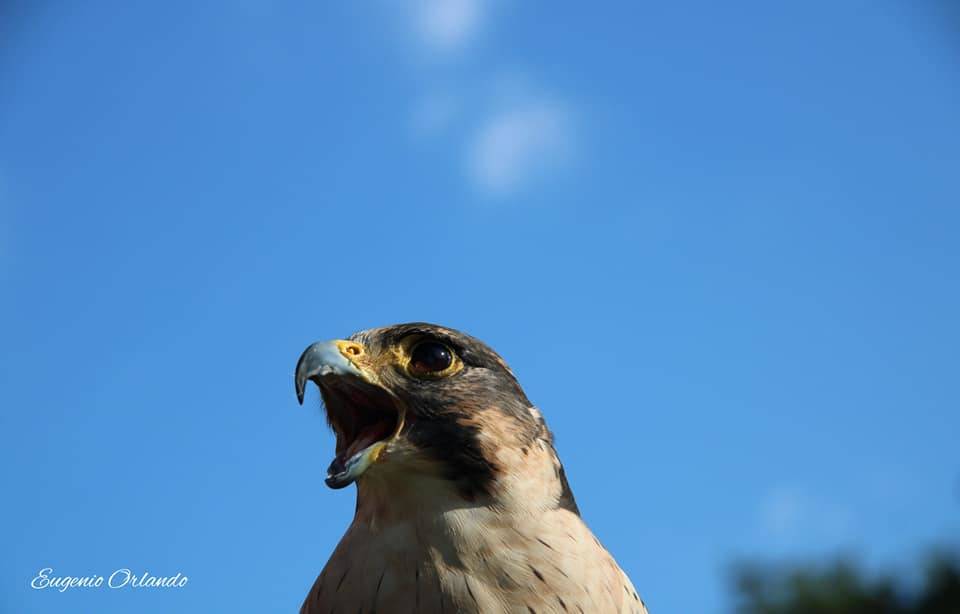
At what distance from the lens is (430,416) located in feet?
9.05

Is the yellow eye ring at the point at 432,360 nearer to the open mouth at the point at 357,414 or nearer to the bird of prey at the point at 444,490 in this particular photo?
the bird of prey at the point at 444,490

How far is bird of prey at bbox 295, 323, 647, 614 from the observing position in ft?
8.17

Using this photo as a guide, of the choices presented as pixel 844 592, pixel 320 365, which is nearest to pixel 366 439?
pixel 320 365

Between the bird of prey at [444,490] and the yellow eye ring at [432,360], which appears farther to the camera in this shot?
the yellow eye ring at [432,360]

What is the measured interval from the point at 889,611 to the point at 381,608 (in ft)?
56.8

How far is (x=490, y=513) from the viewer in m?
2.62

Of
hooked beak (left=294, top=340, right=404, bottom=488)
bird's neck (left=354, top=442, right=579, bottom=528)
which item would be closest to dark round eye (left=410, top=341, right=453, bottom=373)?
hooked beak (left=294, top=340, right=404, bottom=488)

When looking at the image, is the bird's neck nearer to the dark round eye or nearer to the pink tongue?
the pink tongue

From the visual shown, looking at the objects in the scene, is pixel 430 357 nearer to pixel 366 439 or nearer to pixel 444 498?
pixel 366 439

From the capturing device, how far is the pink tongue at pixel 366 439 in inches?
108

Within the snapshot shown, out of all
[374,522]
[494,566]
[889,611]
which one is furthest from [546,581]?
[889,611]

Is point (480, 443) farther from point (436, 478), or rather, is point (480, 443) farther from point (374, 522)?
point (374, 522)

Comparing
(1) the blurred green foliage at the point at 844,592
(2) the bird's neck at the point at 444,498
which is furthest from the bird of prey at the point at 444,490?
(1) the blurred green foliage at the point at 844,592

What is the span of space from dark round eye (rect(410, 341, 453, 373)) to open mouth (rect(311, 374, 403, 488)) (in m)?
0.14
